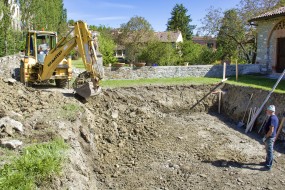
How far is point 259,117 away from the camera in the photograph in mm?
12484

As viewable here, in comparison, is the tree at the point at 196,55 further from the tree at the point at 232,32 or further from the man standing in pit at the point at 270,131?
the man standing in pit at the point at 270,131

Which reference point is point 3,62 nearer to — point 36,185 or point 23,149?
point 23,149

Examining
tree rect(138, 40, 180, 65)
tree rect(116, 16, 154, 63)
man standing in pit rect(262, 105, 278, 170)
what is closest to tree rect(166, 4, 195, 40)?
tree rect(116, 16, 154, 63)

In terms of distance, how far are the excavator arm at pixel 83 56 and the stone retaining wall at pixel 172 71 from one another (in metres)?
5.44

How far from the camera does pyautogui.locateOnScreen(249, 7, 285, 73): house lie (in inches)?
680

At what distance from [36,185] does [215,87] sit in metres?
12.2

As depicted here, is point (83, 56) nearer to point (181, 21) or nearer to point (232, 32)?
point (232, 32)

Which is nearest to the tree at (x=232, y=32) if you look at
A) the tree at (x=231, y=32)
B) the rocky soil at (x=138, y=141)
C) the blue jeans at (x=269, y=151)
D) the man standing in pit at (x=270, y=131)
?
the tree at (x=231, y=32)

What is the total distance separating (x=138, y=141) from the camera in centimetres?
1073

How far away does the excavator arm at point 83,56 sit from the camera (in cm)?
1168

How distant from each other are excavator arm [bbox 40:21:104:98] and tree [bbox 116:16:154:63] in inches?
683

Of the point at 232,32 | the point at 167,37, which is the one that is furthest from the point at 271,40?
the point at 167,37

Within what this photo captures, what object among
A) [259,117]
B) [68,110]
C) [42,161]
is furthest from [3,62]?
[259,117]

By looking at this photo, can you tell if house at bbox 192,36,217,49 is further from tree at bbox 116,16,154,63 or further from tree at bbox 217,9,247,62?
tree at bbox 116,16,154,63
